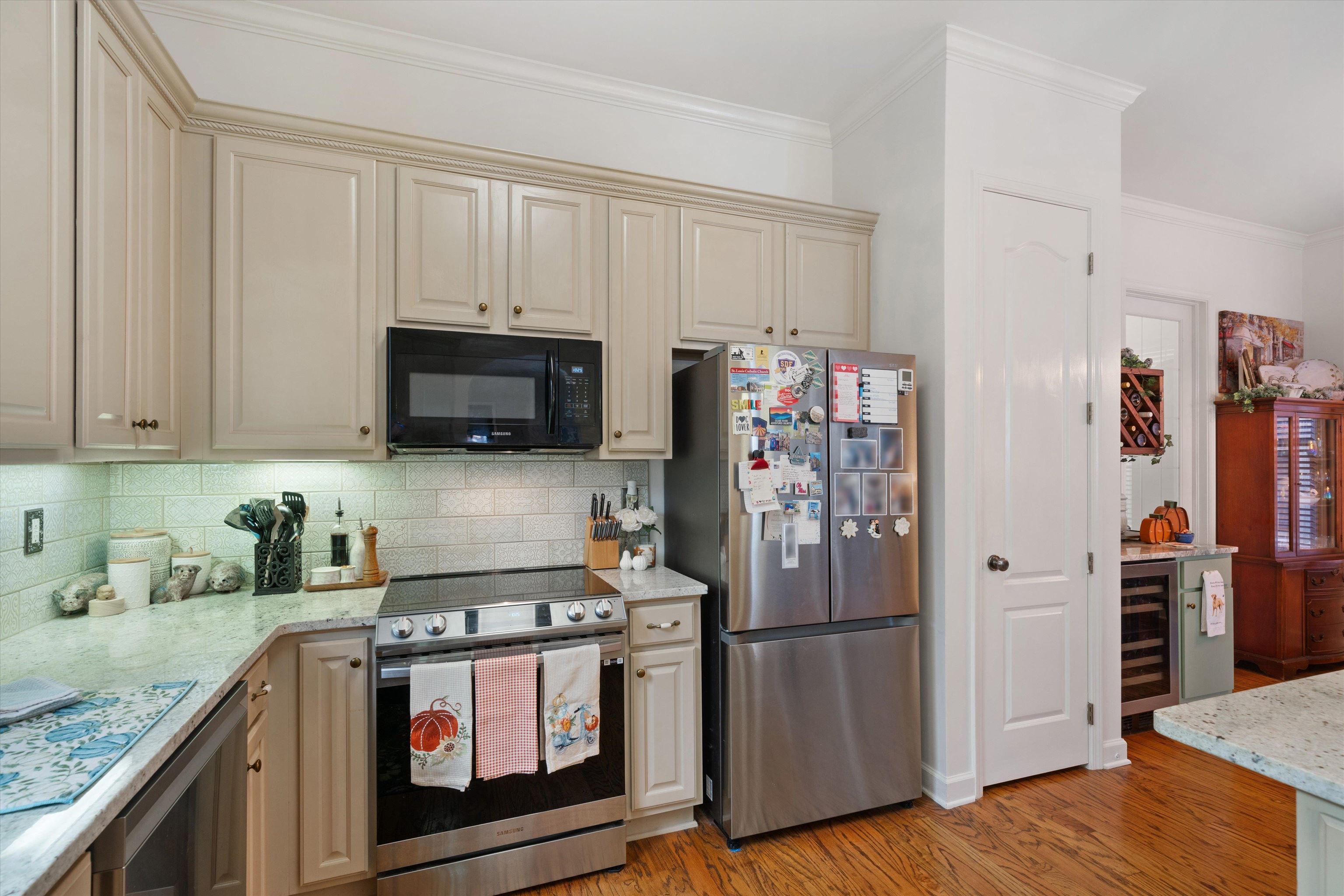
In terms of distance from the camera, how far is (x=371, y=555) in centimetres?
233

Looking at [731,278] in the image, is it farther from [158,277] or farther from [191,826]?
[191,826]

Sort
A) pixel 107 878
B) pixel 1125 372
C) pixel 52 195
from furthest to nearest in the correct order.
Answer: pixel 1125 372
pixel 52 195
pixel 107 878

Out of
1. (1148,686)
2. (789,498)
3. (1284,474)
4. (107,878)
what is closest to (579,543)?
(789,498)

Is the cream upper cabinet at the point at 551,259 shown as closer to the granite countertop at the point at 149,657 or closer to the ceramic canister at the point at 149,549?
the granite countertop at the point at 149,657

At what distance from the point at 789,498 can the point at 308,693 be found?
63.5 inches

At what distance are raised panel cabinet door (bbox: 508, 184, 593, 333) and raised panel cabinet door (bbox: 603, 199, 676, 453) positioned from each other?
10 cm

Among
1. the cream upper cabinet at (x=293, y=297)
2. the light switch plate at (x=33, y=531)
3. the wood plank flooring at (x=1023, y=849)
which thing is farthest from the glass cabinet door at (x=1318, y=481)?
the light switch plate at (x=33, y=531)

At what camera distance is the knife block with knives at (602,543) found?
263 cm

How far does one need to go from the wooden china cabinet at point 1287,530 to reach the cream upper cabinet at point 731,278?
356 centimetres

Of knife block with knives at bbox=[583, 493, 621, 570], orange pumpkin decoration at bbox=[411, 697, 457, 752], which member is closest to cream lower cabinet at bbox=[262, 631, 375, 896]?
orange pumpkin decoration at bbox=[411, 697, 457, 752]

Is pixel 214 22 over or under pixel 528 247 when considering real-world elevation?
over

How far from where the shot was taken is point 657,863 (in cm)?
220

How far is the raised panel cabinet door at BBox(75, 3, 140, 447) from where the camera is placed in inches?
57.3

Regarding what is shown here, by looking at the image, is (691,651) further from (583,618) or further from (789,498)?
(789,498)
